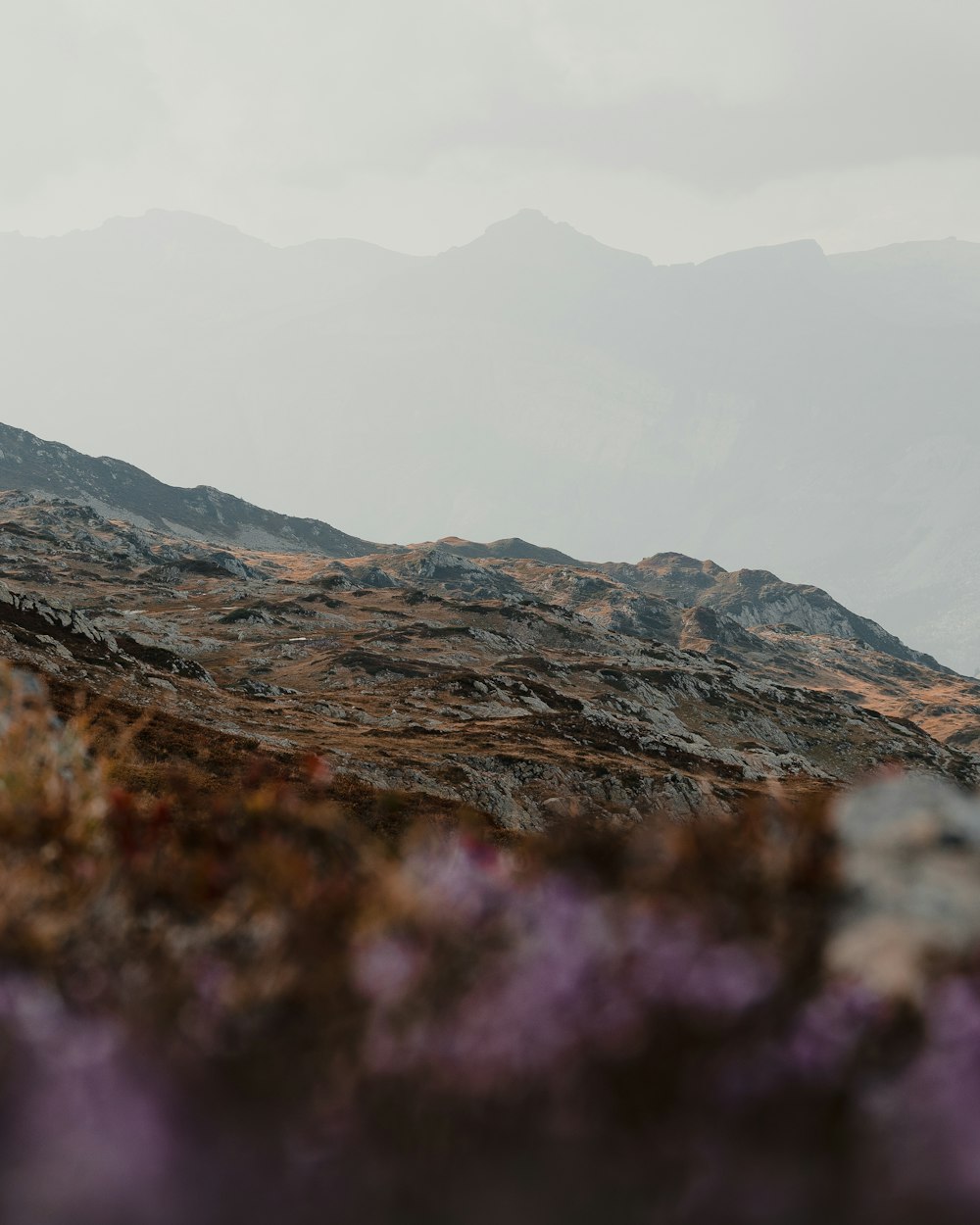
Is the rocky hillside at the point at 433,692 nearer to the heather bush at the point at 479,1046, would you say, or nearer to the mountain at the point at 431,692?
the mountain at the point at 431,692

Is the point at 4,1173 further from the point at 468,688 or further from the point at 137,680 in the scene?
the point at 468,688

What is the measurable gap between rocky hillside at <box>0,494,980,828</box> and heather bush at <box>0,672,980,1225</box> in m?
1.52

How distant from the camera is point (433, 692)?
7719cm

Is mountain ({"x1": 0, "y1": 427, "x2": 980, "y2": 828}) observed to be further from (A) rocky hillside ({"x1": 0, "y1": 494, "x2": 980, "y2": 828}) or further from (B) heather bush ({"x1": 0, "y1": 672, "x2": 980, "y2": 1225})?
(B) heather bush ({"x1": 0, "y1": 672, "x2": 980, "y2": 1225})

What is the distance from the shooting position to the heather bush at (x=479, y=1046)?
375cm

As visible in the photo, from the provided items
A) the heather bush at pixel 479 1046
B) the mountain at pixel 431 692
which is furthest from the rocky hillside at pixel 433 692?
the heather bush at pixel 479 1046

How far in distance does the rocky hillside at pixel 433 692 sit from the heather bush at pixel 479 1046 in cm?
152

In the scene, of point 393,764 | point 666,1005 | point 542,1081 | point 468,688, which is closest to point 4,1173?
point 542,1081

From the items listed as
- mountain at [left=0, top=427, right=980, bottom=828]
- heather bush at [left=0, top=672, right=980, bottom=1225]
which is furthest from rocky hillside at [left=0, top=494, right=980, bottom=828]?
heather bush at [left=0, top=672, right=980, bottom=1225]

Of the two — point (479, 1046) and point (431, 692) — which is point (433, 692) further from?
point (479, 1046)

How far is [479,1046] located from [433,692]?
7339 centimetres

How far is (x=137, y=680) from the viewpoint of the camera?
48594 mm

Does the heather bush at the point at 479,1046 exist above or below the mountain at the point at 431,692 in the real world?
below

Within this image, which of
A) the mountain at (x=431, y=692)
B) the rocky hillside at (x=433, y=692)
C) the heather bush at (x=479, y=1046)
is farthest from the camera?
the rocky hillside at (x=433, y=692)
